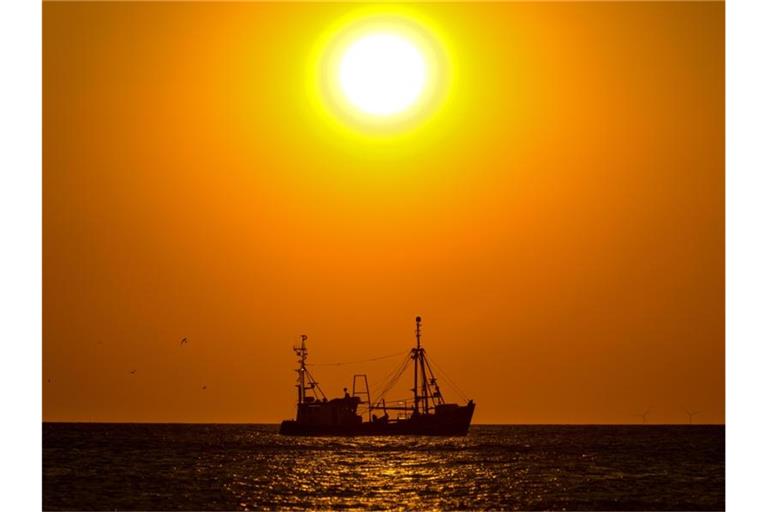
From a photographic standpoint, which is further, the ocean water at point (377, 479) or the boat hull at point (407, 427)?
the boat hull at point (407, 427)

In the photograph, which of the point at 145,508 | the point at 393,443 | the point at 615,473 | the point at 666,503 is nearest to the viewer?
the point at 145,508

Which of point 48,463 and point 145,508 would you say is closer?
point 145,508

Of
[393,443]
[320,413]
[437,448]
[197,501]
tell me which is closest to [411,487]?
[197,501]

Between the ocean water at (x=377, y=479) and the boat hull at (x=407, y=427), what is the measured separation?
21.2 metres

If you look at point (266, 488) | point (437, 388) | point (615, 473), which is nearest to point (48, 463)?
point (266, 488)

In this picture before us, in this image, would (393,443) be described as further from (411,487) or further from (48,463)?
(411,487)

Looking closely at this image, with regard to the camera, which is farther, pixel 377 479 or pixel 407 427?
pixel 407 427

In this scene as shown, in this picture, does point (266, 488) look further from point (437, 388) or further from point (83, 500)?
point (437, 388)

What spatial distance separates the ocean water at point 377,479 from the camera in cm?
6756

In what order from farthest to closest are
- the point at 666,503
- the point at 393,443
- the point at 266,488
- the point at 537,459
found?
the point at 393,443, the point at 537,459, the point at 266,488, the point at 666,503

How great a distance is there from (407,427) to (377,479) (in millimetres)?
74787

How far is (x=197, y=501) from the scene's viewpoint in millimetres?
67750

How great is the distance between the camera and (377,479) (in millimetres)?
83500

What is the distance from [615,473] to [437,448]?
39808 mm
